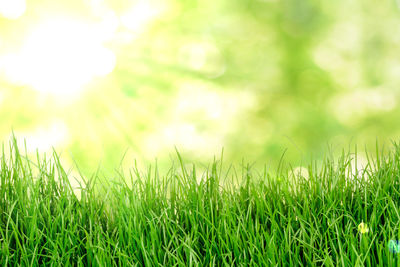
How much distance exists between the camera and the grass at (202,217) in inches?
53.6

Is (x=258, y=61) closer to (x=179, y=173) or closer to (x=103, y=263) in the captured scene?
(x=179, y=173)

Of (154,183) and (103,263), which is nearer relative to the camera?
(103,263)

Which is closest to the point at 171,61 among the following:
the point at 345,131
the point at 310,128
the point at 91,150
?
the point at 91,150

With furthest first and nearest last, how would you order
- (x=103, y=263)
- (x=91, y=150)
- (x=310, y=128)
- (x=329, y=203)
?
1. (x=310, y=128)
2. (x=91, y=150)
3. (x=329, y=203)
4. (x=103, y=263)

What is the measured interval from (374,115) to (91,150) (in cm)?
219

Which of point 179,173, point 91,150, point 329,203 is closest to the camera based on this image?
point 329,203

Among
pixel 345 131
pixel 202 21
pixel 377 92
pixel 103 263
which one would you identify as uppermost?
pixel 202 21

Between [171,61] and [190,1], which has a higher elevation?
[190,1]

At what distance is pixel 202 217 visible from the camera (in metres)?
1.52

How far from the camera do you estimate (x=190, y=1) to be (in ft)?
12.4

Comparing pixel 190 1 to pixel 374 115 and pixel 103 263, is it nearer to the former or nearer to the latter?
pixel 374 115

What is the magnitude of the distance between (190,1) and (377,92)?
1652 millimetres

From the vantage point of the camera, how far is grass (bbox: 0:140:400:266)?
1.36 metres

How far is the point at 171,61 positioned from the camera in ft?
12.4
